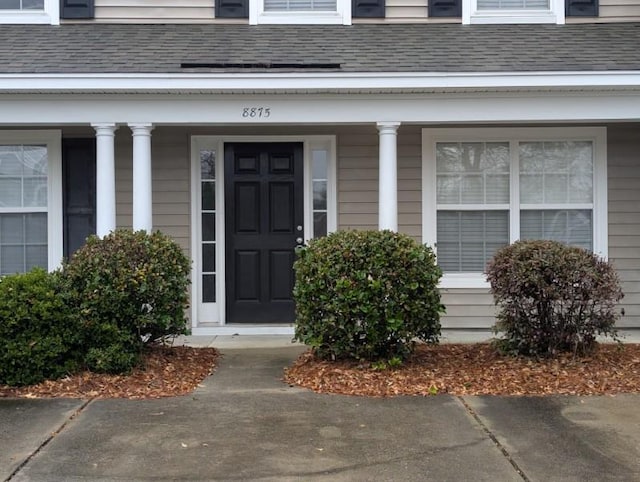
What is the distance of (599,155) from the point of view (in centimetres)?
822

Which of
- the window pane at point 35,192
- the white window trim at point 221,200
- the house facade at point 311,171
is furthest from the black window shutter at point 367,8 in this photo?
the window pane at point 35,192

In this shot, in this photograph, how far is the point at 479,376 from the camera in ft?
19.5

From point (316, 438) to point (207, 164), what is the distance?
4.71 metres

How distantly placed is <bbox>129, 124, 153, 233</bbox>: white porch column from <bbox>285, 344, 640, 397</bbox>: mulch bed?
2.25 meters

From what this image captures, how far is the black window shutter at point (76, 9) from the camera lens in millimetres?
8398

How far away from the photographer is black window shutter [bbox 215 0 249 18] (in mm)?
8445

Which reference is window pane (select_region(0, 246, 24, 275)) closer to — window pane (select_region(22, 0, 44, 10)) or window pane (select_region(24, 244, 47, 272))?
window pane (select_region(24, 244, 47, 272))

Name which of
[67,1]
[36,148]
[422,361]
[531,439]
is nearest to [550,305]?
[422,361]

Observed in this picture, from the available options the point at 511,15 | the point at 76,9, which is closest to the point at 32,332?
the point at 76,9

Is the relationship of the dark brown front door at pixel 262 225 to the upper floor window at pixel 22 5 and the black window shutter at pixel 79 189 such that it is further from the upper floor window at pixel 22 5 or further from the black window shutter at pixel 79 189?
the upper floor window at pixel 22 5

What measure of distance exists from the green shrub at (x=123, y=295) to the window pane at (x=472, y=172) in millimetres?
3569

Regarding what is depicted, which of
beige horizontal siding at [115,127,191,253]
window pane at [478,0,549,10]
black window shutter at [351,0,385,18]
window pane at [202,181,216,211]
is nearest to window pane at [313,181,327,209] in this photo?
window pane at [202,181,216,211]

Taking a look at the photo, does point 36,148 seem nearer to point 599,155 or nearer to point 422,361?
point 422,361

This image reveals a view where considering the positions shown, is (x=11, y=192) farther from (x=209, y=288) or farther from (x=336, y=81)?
(x=336, y=81)
